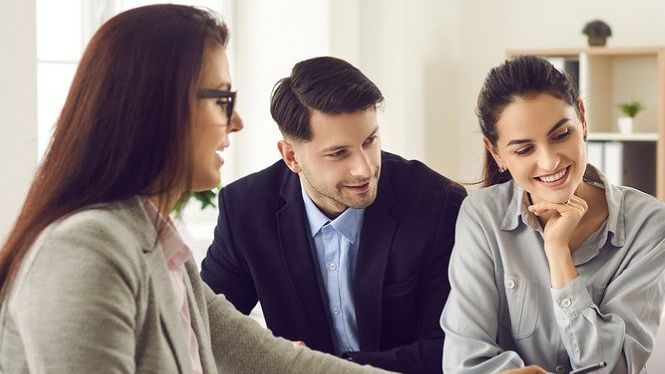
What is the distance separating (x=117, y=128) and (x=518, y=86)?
3.37 feet

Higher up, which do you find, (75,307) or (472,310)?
(75,307)

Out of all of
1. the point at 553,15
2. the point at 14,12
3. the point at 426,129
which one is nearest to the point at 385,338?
the point at 14,12

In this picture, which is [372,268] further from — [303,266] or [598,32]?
[598,32]

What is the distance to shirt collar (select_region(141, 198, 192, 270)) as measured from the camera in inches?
55.8

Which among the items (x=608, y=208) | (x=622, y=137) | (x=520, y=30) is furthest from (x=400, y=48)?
(x=608, y=208)

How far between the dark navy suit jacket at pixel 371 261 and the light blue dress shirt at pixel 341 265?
2 cm

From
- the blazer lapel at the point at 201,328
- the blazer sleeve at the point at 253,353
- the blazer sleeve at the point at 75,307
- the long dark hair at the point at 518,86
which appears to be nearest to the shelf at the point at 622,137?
the long dark hair at the point at 518,86

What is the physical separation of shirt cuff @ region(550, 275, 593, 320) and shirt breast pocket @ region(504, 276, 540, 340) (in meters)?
0.09

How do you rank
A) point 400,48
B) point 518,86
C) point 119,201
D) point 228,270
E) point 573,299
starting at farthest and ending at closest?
1. point 400,48
2. point 228,270
3. point 518,86
4. point 573,299
5. point 119,201

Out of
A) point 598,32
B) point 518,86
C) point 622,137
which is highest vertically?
point 598,32

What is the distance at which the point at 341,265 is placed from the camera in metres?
2.43

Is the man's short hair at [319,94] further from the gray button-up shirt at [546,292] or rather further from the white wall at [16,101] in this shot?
the white wall at [16,101]

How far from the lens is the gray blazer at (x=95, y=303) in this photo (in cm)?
122

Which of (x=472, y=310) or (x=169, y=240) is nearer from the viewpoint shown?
(x=169, y=240)
